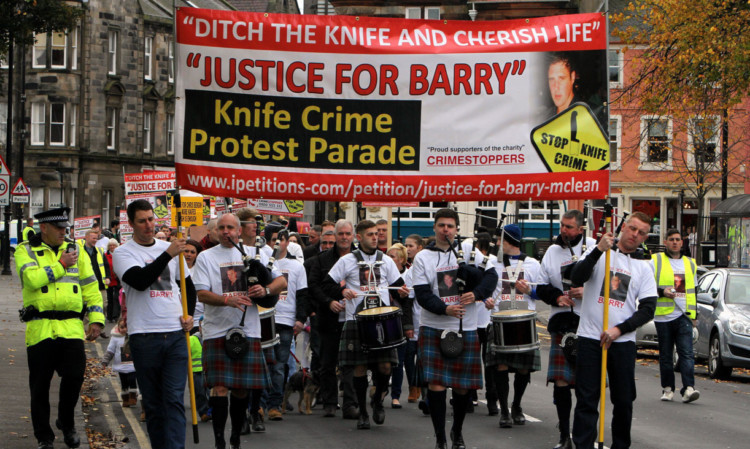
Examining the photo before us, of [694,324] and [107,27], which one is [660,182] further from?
[694,324]

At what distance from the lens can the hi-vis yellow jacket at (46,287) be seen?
10.0m

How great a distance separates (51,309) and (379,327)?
3148mm

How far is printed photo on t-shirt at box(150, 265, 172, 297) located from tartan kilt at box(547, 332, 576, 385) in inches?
135

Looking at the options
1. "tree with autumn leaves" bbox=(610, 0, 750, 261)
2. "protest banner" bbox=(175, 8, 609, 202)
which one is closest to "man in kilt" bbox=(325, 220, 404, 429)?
"protest banner" bbox=(175, 8, 609, 202)

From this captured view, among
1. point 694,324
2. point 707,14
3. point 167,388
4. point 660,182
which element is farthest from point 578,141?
point 660,182

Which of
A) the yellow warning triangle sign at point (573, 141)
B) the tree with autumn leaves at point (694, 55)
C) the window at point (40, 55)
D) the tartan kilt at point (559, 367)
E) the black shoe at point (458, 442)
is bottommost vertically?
the black shoe at point (458, 442)

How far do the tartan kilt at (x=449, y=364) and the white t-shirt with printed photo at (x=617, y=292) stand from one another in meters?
1.21

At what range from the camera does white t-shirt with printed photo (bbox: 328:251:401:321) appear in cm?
1215

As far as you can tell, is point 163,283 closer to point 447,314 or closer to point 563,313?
point 447,314

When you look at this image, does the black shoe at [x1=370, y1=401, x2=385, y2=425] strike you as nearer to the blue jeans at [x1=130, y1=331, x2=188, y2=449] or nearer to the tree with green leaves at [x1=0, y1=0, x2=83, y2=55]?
the blue jeans at [x1=130, y1=331, x2=188, y2=449]

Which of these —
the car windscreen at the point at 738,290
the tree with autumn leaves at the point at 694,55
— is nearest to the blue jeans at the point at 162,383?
the car windscreen at the point at 738,290

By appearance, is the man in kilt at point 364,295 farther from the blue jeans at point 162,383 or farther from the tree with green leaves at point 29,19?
the tree with green leaves at point 29,19

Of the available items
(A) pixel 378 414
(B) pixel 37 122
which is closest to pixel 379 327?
(A) pixel 378 414

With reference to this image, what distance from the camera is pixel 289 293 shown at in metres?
12.9
